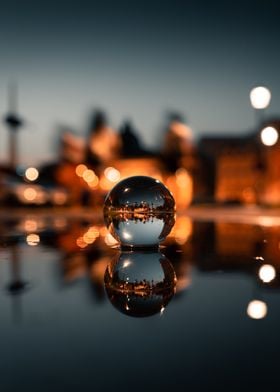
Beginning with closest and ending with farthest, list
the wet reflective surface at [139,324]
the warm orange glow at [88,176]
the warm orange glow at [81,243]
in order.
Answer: the wet reflective surface at [139,324] → the warm orange glow at [81,243] → the warm orange glow at [88,176]

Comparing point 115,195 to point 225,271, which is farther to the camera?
point 115,195

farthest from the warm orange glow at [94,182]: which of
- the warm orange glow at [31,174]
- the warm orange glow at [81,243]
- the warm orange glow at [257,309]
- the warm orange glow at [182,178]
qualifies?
the warm orange glow at [257,309]

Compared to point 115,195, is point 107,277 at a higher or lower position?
lower

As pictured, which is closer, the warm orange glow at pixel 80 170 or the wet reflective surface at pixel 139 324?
the wet reflective surface at pixel 139 324

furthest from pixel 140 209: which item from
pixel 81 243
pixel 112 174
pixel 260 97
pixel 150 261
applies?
pixel 112 174

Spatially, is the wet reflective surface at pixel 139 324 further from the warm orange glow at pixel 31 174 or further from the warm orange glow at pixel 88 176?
the warm orange glow at pixel 31 174

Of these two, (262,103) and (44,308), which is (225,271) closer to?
(44,308)

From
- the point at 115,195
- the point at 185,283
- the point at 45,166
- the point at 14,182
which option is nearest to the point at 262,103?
the point at 115,195
